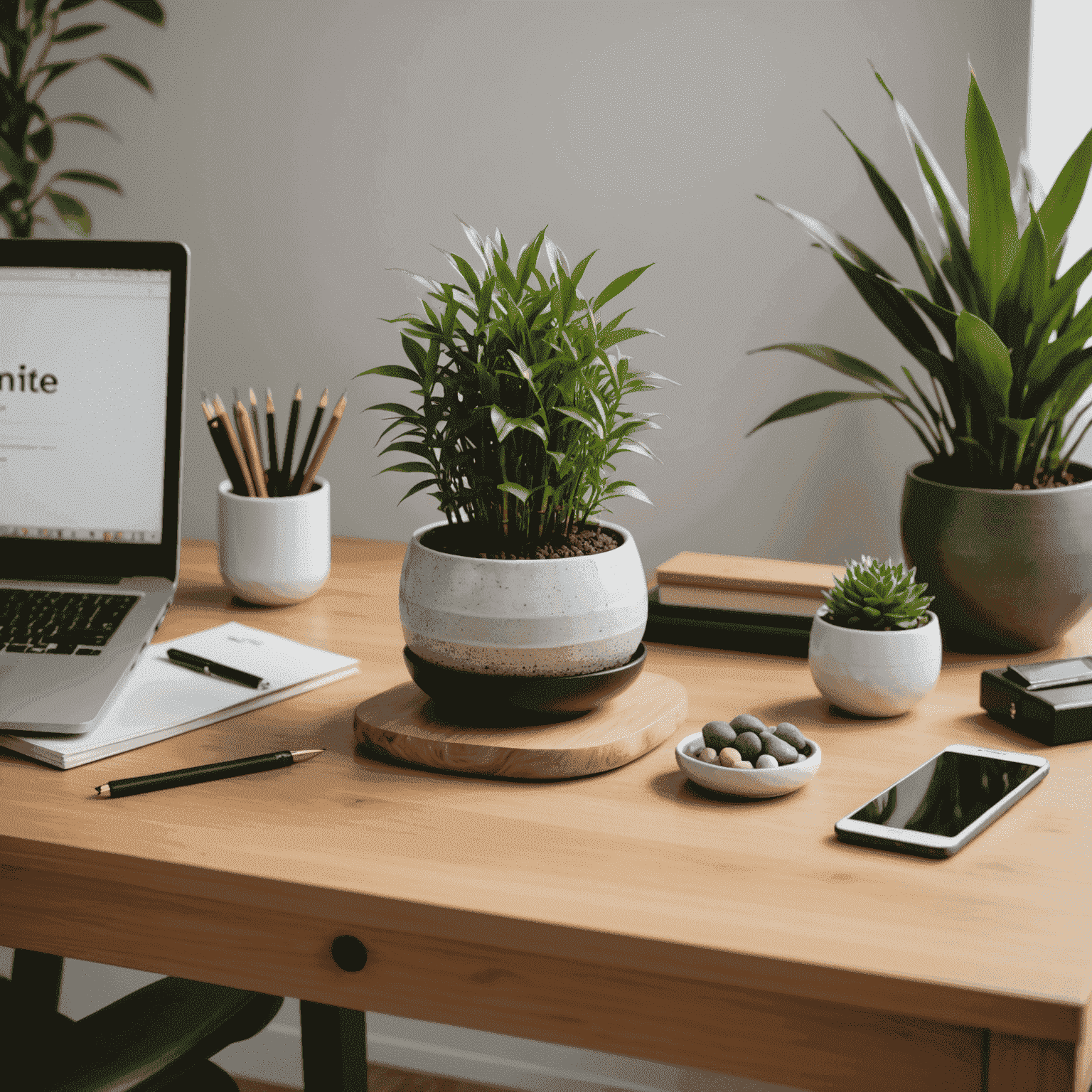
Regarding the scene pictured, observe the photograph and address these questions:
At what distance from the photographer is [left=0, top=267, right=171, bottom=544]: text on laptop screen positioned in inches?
42.6

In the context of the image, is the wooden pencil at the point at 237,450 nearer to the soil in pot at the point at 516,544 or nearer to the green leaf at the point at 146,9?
the soil in pot at the point at 516,544

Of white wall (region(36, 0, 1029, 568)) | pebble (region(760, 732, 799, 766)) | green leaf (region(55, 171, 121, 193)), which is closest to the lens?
pebble (region(760, 732, 799, 766))

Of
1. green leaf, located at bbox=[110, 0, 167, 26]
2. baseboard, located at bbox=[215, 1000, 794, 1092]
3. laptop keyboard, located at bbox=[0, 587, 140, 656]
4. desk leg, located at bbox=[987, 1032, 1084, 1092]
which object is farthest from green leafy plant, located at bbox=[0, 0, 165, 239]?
desk leg, located at bbox=[987, 1032, 1084, 1092]

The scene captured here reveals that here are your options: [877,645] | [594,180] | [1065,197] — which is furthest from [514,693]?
[594,180]

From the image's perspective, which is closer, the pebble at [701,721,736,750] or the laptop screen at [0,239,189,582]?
the pebble at [701,721,736,750]

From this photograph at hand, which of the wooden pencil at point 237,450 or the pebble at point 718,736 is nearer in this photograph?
the pebble at point 718,736

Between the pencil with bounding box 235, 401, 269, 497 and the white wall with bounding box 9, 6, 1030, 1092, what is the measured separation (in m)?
0.47

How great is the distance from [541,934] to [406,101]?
4.11 feet

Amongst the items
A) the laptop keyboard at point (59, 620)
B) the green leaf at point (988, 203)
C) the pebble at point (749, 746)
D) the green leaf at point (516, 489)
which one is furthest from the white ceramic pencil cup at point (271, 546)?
the green leaf at point (988, 203)

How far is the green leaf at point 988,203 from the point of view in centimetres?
93

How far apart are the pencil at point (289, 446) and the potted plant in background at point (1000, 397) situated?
0.53 metres

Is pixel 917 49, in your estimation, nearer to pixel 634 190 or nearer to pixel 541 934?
pixel 634 190

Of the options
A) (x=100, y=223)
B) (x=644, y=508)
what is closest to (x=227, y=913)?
(x=644, y=508)

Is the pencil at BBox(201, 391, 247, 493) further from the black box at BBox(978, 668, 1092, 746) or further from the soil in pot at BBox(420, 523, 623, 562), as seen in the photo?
the black box at BBox(978, 668, 1092, 746)
